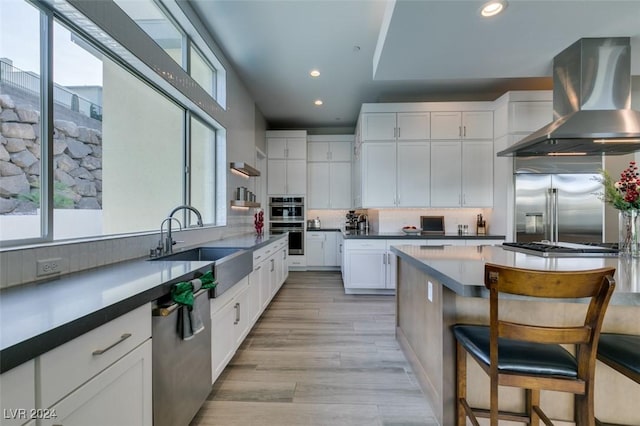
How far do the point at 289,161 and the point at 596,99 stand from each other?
4690 millimetres

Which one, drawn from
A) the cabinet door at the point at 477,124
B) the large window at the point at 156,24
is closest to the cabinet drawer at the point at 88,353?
the large window at the point at 156,24

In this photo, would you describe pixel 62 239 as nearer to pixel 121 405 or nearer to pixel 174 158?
pixel 121 405

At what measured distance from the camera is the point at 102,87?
1929 millimetres

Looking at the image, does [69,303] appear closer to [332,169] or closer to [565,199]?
[565,199]

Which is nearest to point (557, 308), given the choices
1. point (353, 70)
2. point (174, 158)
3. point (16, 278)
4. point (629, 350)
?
point (629, 350)

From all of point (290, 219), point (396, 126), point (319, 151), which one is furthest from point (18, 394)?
point (319, 151)

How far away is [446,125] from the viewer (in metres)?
4.38

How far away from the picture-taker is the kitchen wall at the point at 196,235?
1.24 m

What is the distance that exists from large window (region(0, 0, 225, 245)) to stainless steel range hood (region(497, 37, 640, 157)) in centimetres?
359

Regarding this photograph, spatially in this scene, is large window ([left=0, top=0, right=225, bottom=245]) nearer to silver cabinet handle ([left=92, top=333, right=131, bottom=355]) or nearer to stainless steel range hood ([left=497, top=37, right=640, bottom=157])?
silver cabinet handle ([left=92, top=333, right=131, bottom=355])

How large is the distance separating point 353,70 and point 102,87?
10.0 feet

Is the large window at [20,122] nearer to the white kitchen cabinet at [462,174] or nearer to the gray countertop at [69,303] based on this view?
the gray countertop at [69,303]

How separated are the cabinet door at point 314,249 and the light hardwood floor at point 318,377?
2.44 m

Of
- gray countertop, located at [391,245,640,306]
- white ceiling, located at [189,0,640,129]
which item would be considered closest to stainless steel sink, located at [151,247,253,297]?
gray countertop, located at [391,245,640,306]
